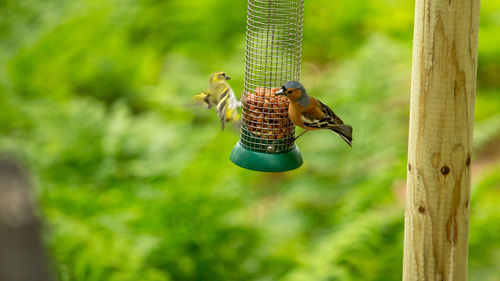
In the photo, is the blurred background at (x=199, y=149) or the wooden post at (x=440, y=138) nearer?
the wooden post at (x=440, y=138)

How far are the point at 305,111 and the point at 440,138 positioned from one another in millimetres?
807

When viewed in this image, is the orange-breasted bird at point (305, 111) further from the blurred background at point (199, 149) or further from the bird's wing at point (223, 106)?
the blurred background at point (199, 149)

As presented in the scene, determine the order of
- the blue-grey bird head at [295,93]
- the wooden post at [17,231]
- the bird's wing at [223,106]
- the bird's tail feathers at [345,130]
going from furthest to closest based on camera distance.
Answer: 1. the bird's wing at [223,106]
2. the bird's tail feathers at [345,130]
3. the blue-grey bird head at [295,93]
4. the wooden post at [17,231]

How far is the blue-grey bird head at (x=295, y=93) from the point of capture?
9.47 ft

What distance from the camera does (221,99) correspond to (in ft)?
10.6

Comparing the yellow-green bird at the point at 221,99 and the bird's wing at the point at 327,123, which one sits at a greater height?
the yellow-green bird at the point at 221,99

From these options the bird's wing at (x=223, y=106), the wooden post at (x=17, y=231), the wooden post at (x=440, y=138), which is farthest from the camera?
the bird's wing at (x=223, y=106)

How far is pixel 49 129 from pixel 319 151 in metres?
1.89

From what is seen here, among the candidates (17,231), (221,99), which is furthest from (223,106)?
(17,231)

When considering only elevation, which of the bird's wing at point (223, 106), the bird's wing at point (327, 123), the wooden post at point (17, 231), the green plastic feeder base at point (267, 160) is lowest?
the wooden post at point (17, 231)

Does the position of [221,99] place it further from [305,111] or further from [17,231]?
[17,231]

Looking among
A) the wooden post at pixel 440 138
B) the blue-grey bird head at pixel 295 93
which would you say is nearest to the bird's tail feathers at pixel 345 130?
the blue-grey bird head at pixel 295 93

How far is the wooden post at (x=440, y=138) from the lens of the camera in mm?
2160

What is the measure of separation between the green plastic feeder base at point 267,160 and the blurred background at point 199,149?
2.85 feet
